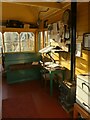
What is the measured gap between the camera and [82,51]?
2969mm

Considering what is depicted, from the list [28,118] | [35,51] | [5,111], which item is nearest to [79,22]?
[28,118]

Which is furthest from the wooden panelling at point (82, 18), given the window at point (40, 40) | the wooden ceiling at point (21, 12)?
the window at point (40, 40)

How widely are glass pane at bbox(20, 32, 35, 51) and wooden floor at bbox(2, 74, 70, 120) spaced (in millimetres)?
1825

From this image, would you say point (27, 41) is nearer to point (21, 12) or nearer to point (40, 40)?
point (40, 40)

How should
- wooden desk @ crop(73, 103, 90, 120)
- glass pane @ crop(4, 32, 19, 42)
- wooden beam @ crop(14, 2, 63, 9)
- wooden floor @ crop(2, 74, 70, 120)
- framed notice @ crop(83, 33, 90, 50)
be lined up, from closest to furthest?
wooden desk @ crop(73, 103, 90, 120)
framed notice @ crop(83, 33, 90, 50)
wooden floor @ crop(2, 74, 70, 120)
wooden beam @ crop(14, 2, 63, 9)
glass pane @ crop(4, 32, 19, 42)

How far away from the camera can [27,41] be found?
19.3 ft

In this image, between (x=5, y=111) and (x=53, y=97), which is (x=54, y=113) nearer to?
(x=53, y=97)

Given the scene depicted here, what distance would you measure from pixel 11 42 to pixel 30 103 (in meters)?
2.98

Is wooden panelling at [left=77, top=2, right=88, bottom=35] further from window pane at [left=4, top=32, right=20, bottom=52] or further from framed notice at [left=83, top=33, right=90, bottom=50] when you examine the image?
window pane at [left=4, top=32, right=20, bottom=52]

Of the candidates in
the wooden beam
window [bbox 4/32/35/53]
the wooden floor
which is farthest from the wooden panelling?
window [bbox 4/32/35/53]

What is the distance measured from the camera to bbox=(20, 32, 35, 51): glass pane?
19.0 feet

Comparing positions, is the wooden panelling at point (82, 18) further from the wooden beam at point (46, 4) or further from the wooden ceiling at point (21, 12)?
the wooden ceiling at point (21, 12)

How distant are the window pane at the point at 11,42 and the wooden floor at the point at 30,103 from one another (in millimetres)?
1716

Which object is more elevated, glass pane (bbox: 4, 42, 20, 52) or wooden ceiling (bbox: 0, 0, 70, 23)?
wooden ceiling (bbox: 0, 0, 70, 23)
